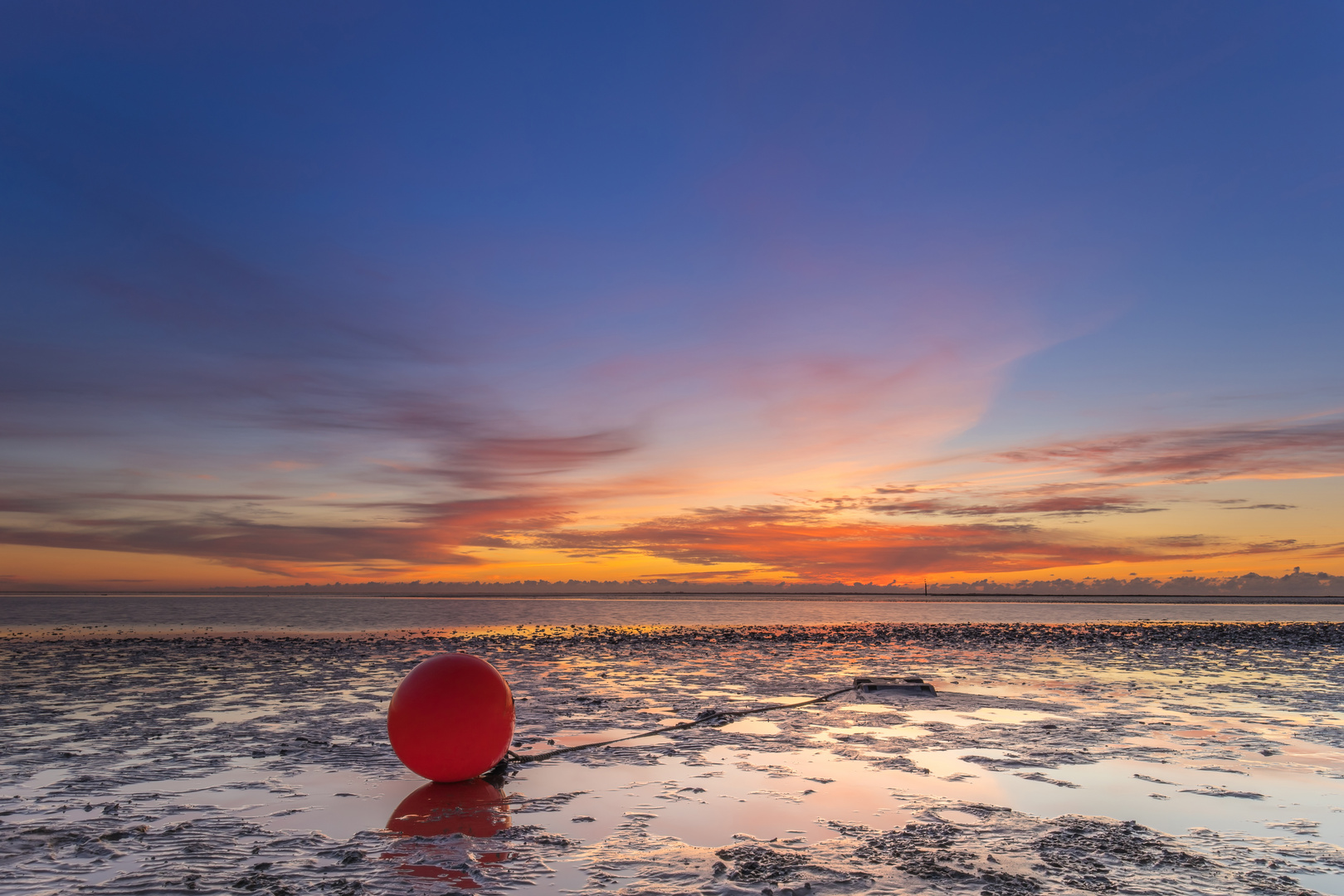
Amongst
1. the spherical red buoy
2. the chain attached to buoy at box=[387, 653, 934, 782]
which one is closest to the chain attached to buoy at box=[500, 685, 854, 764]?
the chain attached to buoy at box=[387, 653, 934, 782]

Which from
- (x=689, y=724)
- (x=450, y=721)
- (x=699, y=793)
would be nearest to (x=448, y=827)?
(x=450, y=721)

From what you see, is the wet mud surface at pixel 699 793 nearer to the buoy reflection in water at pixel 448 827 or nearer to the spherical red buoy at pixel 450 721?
the buoy reflection in water at pixel 448 827

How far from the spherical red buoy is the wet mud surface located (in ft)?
0.87

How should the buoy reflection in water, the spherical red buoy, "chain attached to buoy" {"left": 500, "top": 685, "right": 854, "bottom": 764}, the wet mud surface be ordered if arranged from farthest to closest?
"chain attached to buoy" {"left": 500, "top": 685, "right": 854, "bottom": 764}
the spherical red buoy
the buoy reflection in water
the wet mud surface

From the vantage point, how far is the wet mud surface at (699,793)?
16.3 feet

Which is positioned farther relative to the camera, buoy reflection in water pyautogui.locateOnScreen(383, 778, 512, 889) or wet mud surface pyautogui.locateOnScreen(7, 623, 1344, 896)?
buoy reflection in water pyautogui.locateOnScreen(383, 778, 512, 889)

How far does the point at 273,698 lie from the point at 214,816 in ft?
24.6

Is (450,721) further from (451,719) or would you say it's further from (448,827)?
(448,827)

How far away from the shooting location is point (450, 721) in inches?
283

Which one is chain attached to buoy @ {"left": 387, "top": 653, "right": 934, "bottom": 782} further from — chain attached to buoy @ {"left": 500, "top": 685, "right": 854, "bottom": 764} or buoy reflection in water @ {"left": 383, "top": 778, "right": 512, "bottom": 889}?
chain attached to buoy @ {"left": 500, "top": 685, "right": 854, "bottom": 764}

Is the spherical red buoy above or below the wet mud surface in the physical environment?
above

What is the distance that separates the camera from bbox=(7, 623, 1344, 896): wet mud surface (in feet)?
16.3

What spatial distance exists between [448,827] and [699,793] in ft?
7.18

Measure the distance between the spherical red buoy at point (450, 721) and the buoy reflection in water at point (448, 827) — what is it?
24 centimetres
